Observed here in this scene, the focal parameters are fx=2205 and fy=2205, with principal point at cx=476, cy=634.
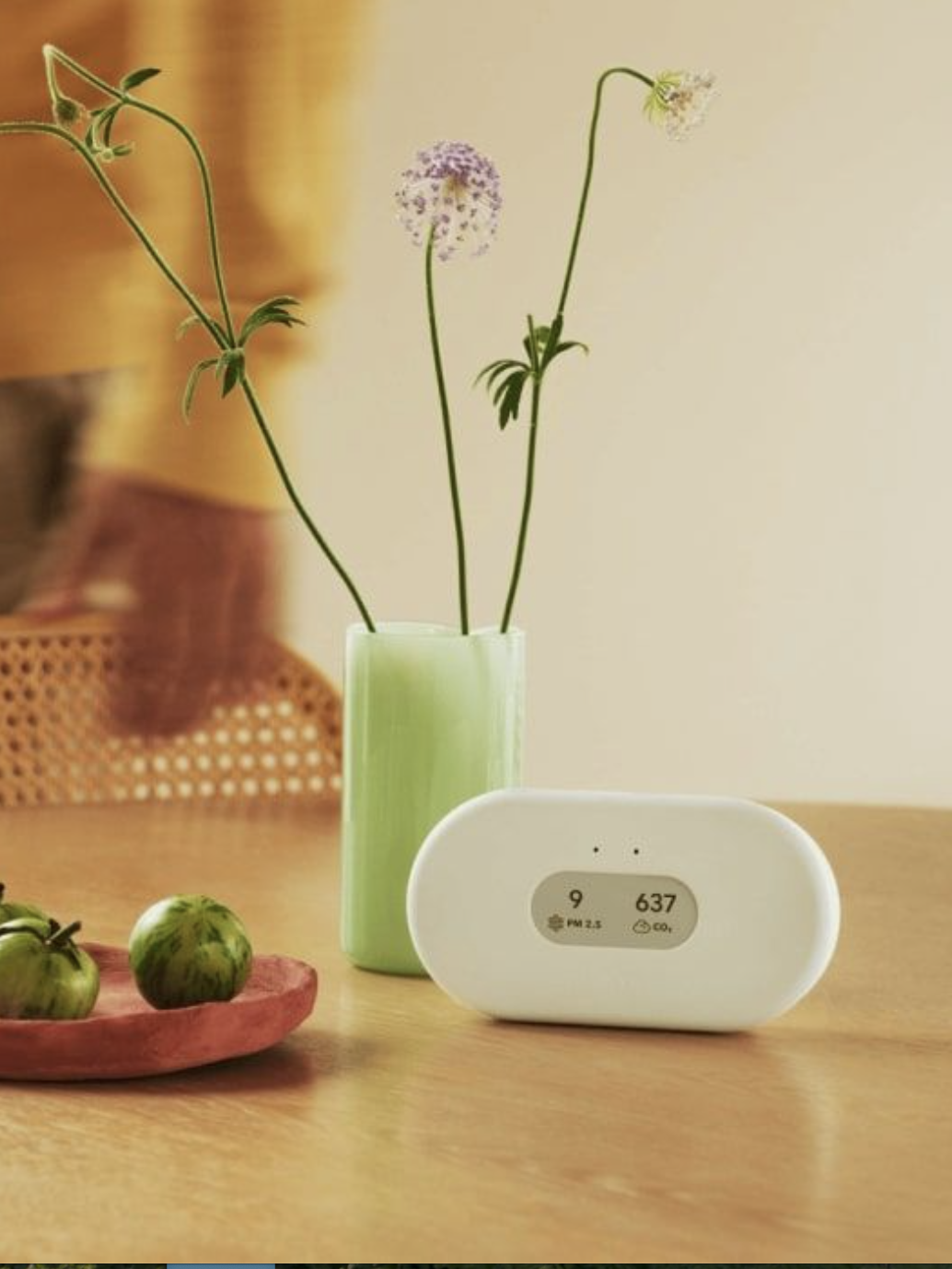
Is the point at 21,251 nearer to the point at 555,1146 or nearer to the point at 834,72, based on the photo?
the point at 834,72

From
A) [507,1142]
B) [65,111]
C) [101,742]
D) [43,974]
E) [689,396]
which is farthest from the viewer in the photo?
[689,396]

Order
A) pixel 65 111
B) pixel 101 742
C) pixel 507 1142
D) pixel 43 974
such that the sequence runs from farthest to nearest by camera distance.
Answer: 1. pixel 101 742
2. pixel 65 111
3. pixel 43 974
4. pixel 507 1142

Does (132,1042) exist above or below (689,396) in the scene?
below

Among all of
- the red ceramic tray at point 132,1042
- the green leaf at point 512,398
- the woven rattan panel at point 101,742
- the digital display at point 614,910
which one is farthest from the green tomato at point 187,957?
the woven rattan panel at point 101,742

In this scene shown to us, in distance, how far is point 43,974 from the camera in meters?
1.09

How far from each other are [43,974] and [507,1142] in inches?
10.2

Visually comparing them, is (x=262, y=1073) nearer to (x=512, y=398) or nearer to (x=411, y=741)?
(x=411, y=741)

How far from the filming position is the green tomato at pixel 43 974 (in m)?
1.09

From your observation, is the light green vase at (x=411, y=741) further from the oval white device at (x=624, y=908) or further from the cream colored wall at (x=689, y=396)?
the cream colored wall at (x=689, y=396)

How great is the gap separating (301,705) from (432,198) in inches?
47.8

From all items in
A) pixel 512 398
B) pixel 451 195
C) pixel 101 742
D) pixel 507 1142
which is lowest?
pixel 507 1142

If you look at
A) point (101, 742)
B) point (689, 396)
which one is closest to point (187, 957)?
point (101, 742)

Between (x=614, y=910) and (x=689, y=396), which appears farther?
(x=689, y=396)

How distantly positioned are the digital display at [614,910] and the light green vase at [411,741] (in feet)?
0.47
